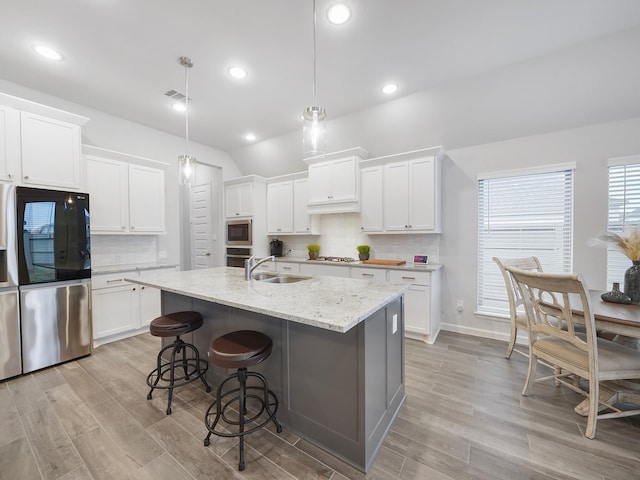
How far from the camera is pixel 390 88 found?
2994 mm

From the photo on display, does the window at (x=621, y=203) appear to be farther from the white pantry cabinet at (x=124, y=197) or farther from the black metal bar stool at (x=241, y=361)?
the white pantry cabinet at (x=124, y=197)

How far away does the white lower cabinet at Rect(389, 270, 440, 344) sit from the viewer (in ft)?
10.3

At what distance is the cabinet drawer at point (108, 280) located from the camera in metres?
3.11

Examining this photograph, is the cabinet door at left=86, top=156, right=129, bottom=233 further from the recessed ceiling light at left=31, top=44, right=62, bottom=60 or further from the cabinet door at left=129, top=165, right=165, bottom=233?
the recessed ceiling light at left=31, top=44, right=62, bottom=60

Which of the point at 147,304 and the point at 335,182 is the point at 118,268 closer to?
the point at 147,304

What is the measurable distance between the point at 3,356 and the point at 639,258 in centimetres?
562

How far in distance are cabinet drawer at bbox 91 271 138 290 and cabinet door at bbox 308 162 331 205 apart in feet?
9.38

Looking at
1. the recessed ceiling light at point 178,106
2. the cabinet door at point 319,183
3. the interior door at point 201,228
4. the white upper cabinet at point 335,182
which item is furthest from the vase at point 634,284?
the interior door at point 201,228

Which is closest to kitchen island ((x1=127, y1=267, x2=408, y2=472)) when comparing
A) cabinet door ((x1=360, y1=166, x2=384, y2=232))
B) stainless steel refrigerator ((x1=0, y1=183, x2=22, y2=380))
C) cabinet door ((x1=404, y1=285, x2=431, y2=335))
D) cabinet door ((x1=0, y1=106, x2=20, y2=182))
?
cabinet door ((x1=404, y1=285, x2=431, y2=335))

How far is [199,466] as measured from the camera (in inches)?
58.5

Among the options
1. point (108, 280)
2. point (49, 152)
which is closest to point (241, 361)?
point (108, 280)

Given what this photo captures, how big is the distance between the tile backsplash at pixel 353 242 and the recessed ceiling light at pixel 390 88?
73.2 inches

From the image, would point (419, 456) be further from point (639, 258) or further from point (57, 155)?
point (57, 155)

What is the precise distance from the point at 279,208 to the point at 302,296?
3.42 m
